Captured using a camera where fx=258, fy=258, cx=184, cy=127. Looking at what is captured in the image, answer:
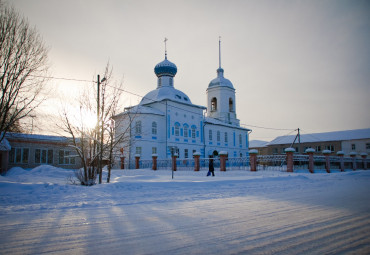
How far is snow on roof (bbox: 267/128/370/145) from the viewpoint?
148 feet

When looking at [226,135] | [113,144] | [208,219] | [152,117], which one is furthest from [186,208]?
[226,135]

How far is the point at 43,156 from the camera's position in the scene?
2786 centimetres

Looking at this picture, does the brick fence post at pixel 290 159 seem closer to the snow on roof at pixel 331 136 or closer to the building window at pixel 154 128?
the building window at pixel 154 128

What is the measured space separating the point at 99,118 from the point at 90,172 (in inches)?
92.8

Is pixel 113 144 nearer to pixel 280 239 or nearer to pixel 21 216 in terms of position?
pixel 21 216

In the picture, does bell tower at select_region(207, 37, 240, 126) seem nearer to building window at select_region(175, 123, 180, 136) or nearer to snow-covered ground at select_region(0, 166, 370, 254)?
building window at select_region(175, 123, 180, 136)

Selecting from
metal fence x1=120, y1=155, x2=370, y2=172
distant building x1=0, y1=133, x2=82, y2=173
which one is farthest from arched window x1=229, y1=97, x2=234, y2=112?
distant building x1=0, y1=133, x2=82, y2=173

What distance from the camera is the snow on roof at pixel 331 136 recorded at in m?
45.2

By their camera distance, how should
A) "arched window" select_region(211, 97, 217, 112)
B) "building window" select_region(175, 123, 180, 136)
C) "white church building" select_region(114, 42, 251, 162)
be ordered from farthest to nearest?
"arched window" select_region(211, 97, 217, 112) < "building window" select_region(175, 123, 180, 136) < "white church building" select_region(114, 42, 251, 162)

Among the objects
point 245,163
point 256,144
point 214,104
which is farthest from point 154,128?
point 256,144

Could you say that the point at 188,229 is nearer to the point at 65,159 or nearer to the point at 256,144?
the point at 65,159

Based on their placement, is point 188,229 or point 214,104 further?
point 214,104

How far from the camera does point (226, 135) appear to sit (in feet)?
133

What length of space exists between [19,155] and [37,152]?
1.68 m
